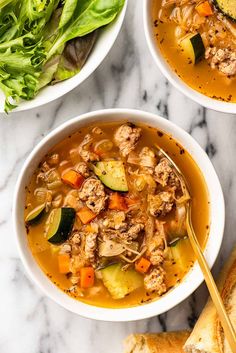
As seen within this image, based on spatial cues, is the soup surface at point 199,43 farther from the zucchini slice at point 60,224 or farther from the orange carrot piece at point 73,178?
the zucchini slice at point 60,224

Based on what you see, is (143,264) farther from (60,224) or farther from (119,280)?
(60,224)

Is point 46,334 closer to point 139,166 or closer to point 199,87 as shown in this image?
point 139,166

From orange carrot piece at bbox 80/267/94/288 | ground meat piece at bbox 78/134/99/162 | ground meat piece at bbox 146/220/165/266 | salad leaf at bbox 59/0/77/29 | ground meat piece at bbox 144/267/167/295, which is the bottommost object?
ground meat piece at bbox 144/267/167/295

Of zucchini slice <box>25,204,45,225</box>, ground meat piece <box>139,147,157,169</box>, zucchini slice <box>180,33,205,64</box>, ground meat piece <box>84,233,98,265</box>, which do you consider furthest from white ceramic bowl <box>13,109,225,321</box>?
zucchini slice <box>180,33,205,64</box>

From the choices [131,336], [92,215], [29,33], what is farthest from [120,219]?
[29,33]

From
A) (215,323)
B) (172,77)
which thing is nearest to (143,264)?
(215,323)

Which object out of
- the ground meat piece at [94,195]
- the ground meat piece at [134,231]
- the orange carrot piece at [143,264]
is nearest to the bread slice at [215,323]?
the orange carrot piece at [143,264]

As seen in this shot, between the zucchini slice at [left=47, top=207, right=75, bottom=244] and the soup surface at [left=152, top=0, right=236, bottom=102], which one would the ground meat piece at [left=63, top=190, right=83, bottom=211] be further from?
the soup surface at [left=152, top=0, right=236, bottom=102]
